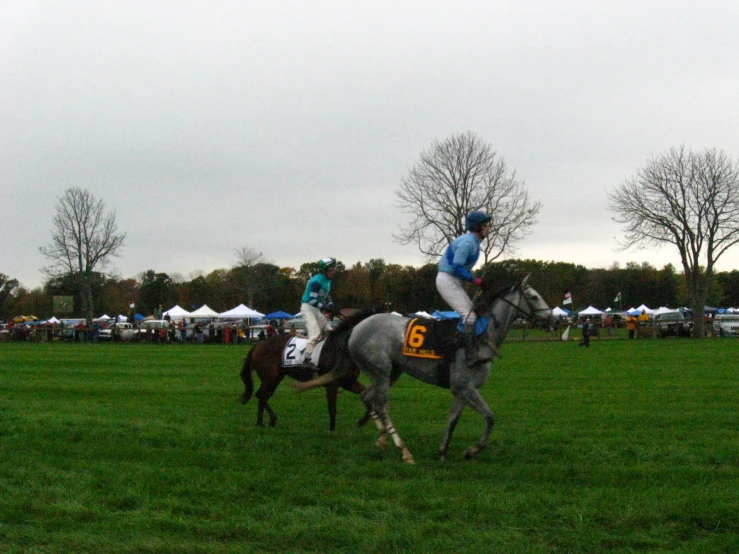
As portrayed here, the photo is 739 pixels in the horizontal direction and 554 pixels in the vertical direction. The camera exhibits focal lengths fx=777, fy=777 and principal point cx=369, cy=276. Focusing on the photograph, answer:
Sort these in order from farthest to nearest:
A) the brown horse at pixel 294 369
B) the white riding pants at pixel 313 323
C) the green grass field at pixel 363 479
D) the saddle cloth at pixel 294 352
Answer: the saddle cloth at pixel 294 352
the white riding pants at pixel 313 323
the brown horse at pixel 294 369
the green grass field at pixel 363 479

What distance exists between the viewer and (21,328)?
6106 cm

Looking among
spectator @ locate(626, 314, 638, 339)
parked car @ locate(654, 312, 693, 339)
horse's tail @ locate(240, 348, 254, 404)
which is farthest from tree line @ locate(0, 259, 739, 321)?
horse's tail @ locate(240, 348, 254, 404)

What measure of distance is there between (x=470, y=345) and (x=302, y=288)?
336 ft

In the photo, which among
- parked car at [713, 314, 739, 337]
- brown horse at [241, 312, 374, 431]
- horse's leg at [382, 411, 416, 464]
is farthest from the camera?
parked car at [713, 314, 739, 337]

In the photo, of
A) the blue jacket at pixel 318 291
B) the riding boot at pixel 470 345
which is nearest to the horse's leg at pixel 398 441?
the riding boot at pixel 470 345

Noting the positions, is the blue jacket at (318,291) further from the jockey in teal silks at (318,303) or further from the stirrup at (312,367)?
the stirrup at (312,367)

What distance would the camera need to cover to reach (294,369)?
39.6ft

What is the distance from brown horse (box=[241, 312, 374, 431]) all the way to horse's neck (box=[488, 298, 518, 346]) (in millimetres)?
2049

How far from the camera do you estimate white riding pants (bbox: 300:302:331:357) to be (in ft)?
37.2

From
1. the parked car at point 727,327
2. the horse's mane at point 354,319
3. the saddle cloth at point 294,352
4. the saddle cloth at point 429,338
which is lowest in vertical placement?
the parked car at point 727,327

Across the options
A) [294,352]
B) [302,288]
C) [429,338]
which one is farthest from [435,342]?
[302,288]

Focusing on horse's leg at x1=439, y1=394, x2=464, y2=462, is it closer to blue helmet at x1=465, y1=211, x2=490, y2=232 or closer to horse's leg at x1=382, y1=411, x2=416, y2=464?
horse's leg at x1=382, y1=411, x2=416, y2=464

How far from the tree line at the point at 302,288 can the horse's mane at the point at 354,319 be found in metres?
83.6

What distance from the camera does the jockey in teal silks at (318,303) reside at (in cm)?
Answer: 1114
